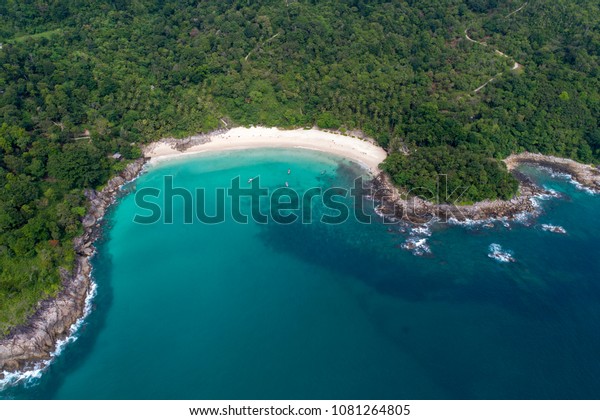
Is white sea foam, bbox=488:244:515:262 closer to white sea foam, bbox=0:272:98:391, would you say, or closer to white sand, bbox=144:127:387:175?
white sand, bbox=144:127:387:175

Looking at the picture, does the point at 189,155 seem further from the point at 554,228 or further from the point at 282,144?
the point at 554,228

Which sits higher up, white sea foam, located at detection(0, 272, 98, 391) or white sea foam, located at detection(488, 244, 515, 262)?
white sea foam, located at detection(488, 244, 515, 262)

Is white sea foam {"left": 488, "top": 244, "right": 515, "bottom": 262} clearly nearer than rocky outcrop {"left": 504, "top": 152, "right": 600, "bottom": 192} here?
→ Yes

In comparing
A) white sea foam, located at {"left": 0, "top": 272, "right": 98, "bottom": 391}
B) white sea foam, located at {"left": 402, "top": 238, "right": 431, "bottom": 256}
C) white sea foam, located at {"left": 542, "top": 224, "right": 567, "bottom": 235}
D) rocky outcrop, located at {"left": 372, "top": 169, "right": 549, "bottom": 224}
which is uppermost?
rocky outcrop, located at {"left": 372, "top": 169, "right": 549, "bottom": 224}

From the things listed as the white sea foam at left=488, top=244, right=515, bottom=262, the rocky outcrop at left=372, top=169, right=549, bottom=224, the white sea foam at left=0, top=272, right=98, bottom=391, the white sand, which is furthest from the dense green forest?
the white sea foam at left=0, top=272, right=98, bottom=391

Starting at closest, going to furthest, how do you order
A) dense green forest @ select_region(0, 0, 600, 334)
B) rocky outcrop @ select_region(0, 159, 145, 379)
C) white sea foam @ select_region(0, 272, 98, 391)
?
white sea foam @ select_region(0, 272, 98, 391), rocky outcrop @ select_region(0, 159, 145, 379), dense green forest @ select_region(0, 0, 600, 334)

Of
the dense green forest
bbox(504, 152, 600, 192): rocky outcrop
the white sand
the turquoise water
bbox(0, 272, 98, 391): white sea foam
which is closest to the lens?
the turquoise water

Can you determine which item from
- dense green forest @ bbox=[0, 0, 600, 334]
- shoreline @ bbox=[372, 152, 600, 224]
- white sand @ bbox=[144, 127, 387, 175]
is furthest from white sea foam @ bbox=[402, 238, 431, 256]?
white sand @ bbox=[144, 127, 387, 175]
